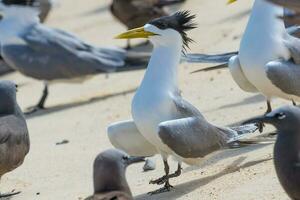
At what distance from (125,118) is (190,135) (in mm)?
3386

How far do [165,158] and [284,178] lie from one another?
2162 mm

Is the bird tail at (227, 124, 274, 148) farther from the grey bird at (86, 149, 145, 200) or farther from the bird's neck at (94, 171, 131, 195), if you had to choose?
the bird's neck at (94, 171, 131, 195)

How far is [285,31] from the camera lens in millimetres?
9359

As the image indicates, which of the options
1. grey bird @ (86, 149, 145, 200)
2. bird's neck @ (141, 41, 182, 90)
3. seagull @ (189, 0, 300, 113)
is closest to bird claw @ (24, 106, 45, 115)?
seagull @ (189, 0, 300, 113)

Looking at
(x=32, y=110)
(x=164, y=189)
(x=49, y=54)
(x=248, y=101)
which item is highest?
(x=164, y=189)

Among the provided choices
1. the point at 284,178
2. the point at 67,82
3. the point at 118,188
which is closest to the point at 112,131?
the point at 118,188

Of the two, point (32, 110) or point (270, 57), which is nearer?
point (270, 57)

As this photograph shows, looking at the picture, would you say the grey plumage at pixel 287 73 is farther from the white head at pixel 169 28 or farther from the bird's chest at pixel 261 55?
the white head at pixel 169 28

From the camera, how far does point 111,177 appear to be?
24.4ft

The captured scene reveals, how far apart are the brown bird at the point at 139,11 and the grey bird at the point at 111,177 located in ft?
27.5

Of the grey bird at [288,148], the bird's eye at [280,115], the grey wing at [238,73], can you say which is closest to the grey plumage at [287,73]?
the grey wing at [238,73]

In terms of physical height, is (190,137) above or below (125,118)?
above

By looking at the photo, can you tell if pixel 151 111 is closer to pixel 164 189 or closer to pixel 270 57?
pixel 164 189

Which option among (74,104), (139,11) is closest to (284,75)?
(74,104)
